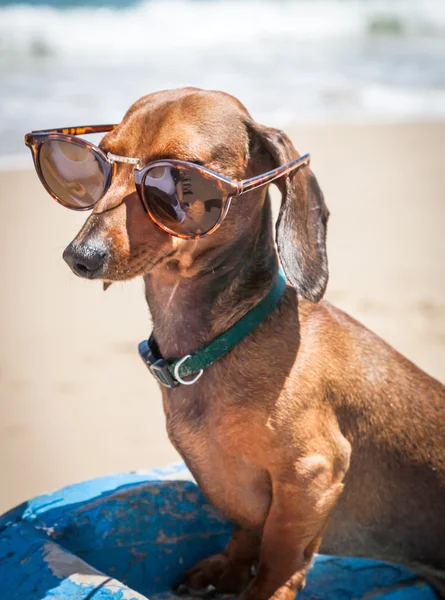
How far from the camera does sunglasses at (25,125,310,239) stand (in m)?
2.20

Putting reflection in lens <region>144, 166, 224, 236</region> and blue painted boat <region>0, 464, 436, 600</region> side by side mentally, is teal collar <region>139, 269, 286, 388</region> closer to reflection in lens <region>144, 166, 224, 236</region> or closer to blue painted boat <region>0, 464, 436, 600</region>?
reflection in lens <region>144, 166, 224, 236</region>

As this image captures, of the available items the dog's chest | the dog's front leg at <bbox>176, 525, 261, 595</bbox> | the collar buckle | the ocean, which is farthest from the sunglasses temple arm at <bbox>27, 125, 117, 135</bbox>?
the ocean

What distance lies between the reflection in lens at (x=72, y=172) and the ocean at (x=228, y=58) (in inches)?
274

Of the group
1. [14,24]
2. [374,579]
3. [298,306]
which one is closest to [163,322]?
[298,306]

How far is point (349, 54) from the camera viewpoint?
1783cm

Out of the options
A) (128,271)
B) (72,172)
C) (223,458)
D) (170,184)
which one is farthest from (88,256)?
(223,458)

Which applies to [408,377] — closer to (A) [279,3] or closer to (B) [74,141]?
(B) [74,141]

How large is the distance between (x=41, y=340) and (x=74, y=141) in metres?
3.74

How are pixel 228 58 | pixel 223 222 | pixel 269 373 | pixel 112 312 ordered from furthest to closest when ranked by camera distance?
pixel 228 58 → pixel 112 312 → pixel 269 373 → pixel 223 222

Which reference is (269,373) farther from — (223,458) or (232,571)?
(232,571)

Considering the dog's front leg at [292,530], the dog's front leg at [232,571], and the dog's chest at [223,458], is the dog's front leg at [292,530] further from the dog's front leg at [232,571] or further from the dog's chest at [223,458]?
the dog's front leg at [232,571]

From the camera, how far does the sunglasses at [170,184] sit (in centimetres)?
220

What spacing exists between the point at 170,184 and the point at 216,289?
437 millimetres

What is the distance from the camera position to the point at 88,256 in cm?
213
